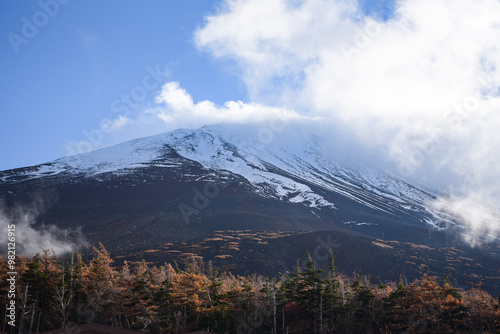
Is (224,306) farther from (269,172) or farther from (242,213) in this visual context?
(269,172)

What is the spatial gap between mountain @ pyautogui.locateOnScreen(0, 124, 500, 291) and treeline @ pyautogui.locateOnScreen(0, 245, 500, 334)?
3067cm

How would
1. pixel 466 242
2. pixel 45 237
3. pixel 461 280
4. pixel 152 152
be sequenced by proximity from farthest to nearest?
pixel 152 152 < pixel 466 242 < pixel 45 237 < pixel 461 280

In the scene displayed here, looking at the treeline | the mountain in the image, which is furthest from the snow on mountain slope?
the treeline

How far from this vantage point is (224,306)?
29078 mm

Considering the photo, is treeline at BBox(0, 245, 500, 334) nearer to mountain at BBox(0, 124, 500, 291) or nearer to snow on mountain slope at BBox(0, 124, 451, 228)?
mountain at BBox(0, 124, 500, 291)

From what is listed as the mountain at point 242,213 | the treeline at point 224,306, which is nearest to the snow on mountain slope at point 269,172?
the mountain at point 242,213

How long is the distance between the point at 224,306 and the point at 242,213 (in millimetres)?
71816

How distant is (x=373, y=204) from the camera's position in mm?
130750

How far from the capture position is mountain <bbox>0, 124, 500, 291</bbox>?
69250 millimetres

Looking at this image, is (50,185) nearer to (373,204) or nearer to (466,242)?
(373,204)

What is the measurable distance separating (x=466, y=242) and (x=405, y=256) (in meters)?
39.6

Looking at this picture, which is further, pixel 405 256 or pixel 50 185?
pixel 50 185

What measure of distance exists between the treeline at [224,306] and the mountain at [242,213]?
3067 centimetres

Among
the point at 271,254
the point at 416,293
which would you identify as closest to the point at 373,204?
the point at 271,254
